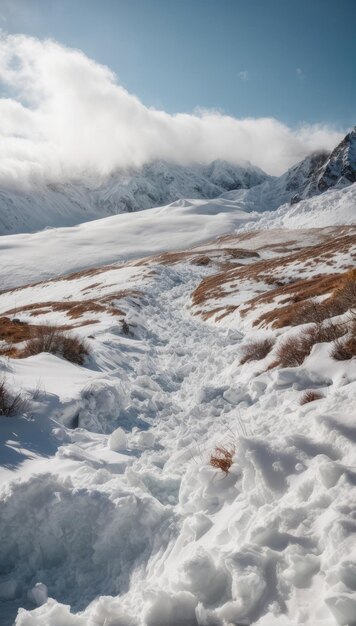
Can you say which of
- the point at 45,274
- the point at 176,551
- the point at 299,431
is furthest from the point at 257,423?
the point at 45,274

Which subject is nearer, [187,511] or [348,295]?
[187,511]

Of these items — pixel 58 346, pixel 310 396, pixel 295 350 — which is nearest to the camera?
pixel 310 396

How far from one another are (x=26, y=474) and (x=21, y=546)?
1.00 metres

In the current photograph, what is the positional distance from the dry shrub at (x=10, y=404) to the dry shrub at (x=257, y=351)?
7.05 m

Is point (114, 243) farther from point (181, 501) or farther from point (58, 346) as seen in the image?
point (181, 501)

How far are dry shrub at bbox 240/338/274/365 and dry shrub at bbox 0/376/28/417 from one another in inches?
278

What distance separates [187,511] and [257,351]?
8.06 m

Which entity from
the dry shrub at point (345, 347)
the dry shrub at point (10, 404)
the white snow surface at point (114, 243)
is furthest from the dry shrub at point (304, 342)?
the white snow surface at point (114, 243)

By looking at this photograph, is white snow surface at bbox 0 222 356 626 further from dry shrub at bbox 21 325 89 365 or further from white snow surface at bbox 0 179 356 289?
white snow surface at bbox 0 179 356 289

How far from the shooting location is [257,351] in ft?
41.3

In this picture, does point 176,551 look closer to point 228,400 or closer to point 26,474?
point 26,474

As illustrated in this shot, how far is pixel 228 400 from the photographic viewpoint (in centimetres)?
971

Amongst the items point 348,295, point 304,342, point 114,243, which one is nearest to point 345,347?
point 304,342

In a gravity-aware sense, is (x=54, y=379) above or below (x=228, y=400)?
above
